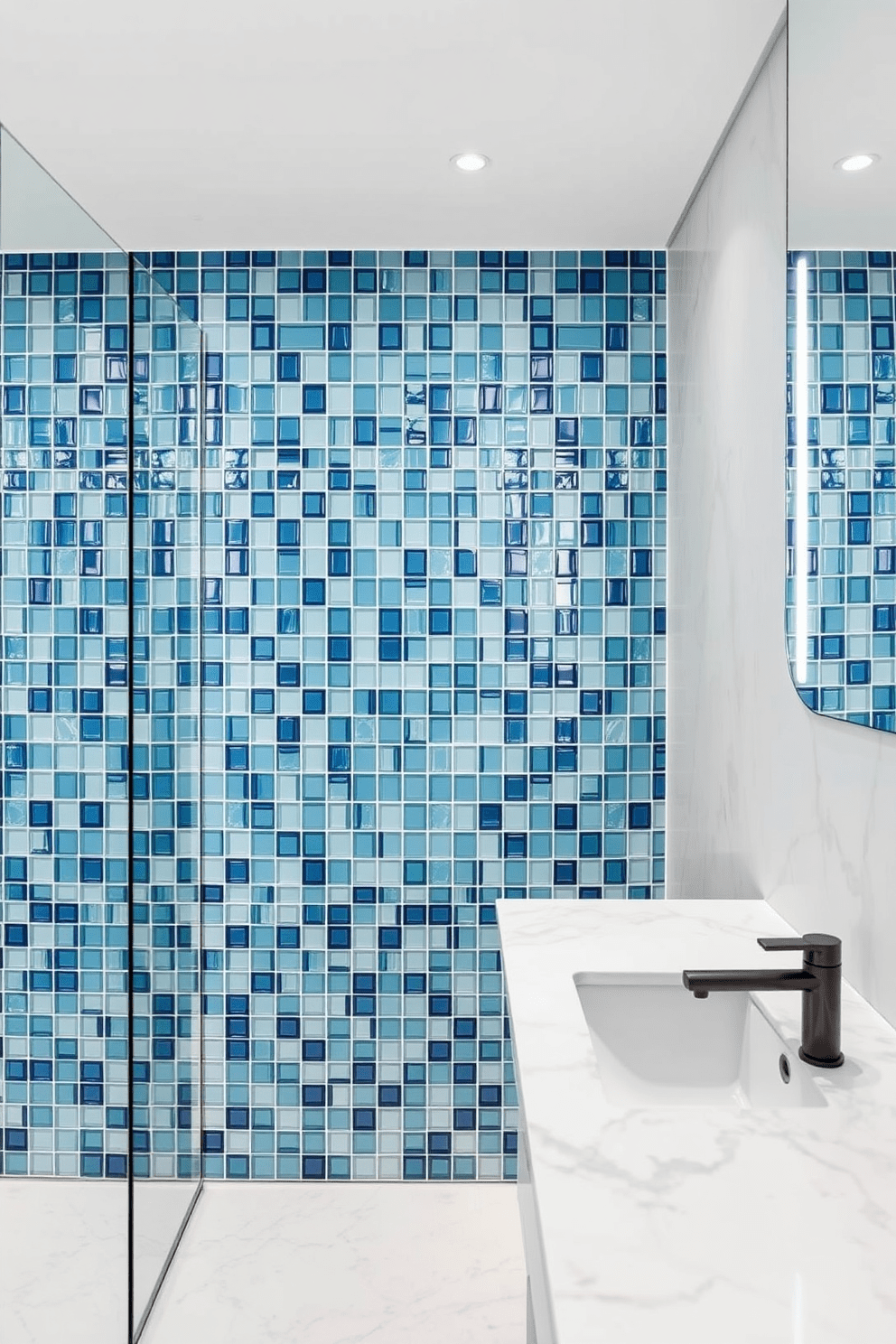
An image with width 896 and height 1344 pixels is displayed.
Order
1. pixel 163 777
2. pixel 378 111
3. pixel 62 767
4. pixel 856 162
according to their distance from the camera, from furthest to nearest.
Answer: pixel 163 777, pixel 378 111, pixel 62 767, pixel 856 162

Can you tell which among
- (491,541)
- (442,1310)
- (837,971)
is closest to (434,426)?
(491,541)

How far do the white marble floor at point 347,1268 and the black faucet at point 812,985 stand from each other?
57.7 inches

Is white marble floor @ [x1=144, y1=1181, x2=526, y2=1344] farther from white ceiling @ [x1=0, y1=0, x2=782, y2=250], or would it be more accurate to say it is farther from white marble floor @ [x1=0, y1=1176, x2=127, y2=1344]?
white ceiling @ [x1=0, y1=0, x2=782, y2=250]

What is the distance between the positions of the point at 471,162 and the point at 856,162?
1.07m

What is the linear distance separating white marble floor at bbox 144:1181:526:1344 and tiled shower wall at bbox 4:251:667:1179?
0.11 m

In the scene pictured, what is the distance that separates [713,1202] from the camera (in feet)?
3.17

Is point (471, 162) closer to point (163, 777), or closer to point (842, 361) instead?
point (842, 361)

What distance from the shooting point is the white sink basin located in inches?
61.1

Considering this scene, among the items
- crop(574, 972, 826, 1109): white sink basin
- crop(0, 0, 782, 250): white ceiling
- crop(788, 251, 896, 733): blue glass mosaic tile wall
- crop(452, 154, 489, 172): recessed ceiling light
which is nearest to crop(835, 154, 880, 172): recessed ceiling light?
crop(788, 251, 896, 733): blue glass mosaic tile wall

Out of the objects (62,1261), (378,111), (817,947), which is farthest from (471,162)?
(62,1261)

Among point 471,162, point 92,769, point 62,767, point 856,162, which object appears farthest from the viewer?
point 471,162

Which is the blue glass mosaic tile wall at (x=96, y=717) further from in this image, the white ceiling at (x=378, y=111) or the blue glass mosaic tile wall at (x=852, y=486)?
the blue glass mosaic tile wall at (x=852, y=486)

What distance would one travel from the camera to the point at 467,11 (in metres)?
1.72

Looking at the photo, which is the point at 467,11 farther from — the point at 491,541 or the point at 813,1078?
the point at 813,1078
